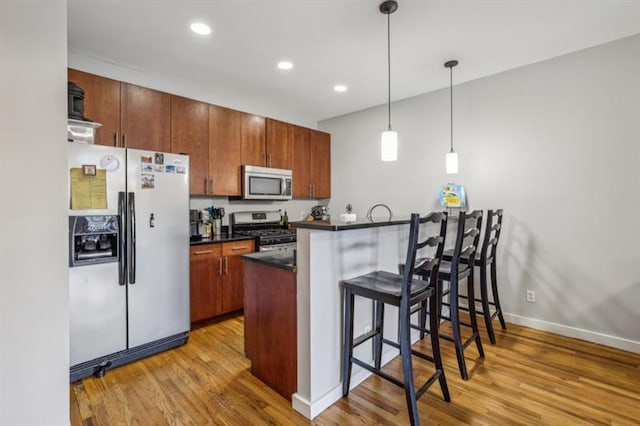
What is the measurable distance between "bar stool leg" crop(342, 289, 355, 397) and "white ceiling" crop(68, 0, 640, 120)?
2.00m

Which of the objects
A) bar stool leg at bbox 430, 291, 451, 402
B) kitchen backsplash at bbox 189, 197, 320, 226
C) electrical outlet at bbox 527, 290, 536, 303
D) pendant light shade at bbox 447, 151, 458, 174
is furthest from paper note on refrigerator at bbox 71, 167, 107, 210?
electrical outlet at bbox 527, 290, 536, 303

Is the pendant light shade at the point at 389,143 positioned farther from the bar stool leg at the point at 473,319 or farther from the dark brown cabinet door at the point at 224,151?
the dark brown cabinet door at the point at 224,151

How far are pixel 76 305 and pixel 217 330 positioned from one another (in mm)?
1256

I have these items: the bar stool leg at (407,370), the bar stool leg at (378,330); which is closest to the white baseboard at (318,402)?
the bar stool leg at (378,330)

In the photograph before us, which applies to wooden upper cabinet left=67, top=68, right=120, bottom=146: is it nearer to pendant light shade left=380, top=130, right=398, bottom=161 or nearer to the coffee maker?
the coffee maker

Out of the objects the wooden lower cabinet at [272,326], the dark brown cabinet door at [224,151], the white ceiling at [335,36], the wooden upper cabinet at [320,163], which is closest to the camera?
the wooden lower cabinet at [272,326]

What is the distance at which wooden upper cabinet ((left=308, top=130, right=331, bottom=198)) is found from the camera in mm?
4750

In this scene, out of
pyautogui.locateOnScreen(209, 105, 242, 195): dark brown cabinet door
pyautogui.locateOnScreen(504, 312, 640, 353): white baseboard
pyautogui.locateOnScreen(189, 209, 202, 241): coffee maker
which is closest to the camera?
pyautogui.locateOnScreen(504, 312, 640, 353): white baseboard

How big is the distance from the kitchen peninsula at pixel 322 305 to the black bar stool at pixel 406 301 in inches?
2.8

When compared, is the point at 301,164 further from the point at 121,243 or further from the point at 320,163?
the point at 121,243

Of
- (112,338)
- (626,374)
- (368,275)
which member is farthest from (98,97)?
(626,374)

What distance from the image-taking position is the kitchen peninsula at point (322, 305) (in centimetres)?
181

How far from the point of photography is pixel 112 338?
7.80ft

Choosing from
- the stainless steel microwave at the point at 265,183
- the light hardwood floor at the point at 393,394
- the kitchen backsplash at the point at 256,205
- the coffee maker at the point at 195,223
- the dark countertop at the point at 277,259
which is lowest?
the light hardwood floor at the point at 393,394
